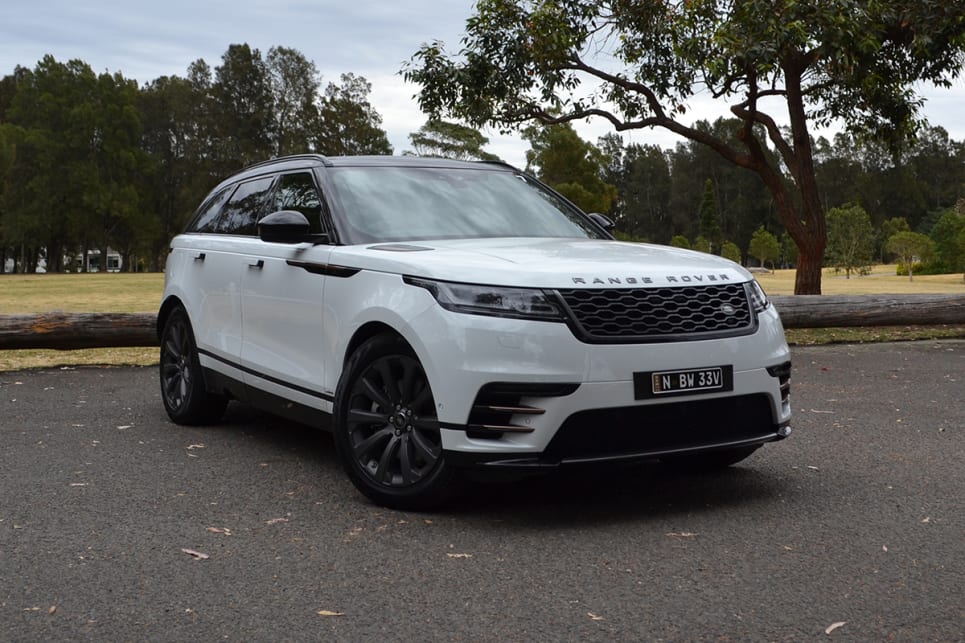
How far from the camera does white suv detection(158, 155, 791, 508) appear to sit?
4492 millimetres

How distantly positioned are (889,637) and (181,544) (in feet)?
9.14

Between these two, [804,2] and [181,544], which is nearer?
[181,544]

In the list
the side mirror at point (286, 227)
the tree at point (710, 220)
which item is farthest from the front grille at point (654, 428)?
the tree at point (710, 220)

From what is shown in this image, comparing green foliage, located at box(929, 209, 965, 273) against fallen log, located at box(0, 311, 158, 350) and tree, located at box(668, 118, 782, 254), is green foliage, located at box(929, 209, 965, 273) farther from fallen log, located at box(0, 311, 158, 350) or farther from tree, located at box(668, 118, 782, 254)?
fallen log, located at box(0, 311, 158, 350)

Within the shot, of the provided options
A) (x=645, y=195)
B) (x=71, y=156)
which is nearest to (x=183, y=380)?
(x=71, y=156)

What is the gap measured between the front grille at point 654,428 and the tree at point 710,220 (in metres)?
91.9

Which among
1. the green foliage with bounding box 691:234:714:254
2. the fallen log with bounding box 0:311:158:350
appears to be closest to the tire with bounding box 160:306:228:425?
the fallen log with bounding box 0:311:158:350

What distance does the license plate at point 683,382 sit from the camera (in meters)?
4.55

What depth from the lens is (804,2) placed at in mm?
14398

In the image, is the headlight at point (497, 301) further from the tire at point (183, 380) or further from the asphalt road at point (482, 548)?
the tire at point (183, 380)

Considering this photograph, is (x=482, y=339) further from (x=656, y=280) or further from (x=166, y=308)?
(x=166, y=308)

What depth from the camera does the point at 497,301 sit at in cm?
456

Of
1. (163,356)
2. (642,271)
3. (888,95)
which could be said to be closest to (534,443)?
(642,271)

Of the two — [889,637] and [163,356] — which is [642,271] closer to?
[889,637]
